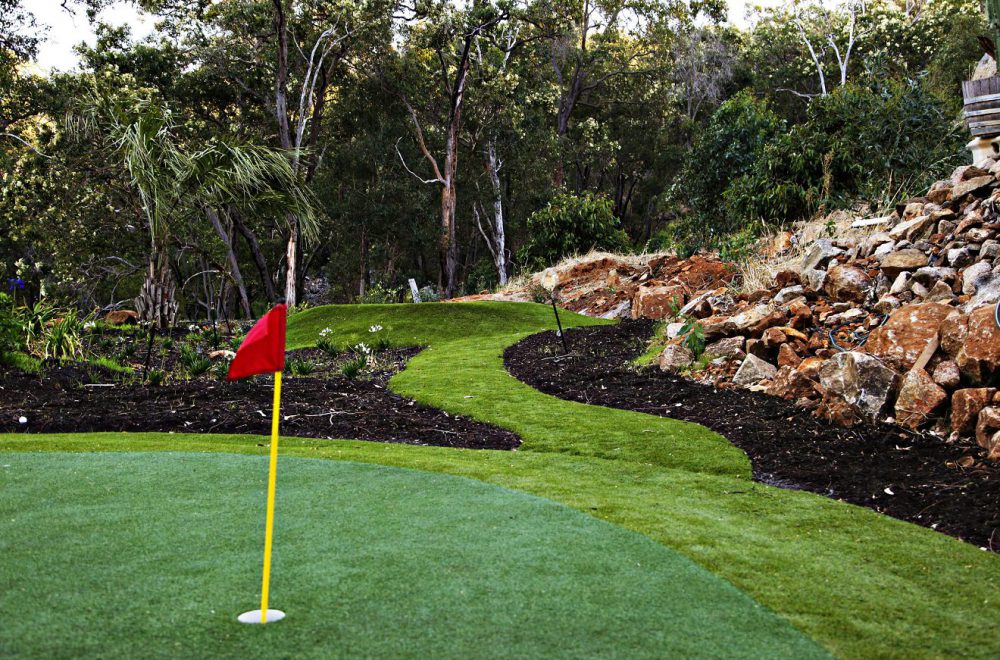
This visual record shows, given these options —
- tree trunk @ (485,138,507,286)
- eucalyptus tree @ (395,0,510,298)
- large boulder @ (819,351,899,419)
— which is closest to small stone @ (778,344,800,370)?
large boulder @ (819,351,899,419)

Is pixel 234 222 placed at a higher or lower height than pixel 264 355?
higher

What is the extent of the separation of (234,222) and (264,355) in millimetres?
26690

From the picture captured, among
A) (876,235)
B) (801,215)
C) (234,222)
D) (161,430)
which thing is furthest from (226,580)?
(234,222)

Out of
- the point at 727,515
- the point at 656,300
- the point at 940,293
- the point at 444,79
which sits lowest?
the point at 727,515

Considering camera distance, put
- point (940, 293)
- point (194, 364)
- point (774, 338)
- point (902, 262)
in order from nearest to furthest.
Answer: point (940, 293)
point (774, 338)
point (902, 262)
point (194, 364)

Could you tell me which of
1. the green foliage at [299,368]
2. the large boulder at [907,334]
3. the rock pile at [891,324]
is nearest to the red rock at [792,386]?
the rock pile at [891,324]

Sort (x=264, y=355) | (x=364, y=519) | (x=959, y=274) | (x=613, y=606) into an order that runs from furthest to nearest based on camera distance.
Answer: (x=959, y=274) < (x=364, y=519) < (x=613, y=606) < (x=264, y=355)

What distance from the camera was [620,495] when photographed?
512 centimetres

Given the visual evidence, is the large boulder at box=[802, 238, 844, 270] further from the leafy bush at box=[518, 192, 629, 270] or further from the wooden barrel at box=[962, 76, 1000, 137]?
the leafy bush at box=[518, 192, 629, 270]

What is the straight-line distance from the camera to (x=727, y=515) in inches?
186

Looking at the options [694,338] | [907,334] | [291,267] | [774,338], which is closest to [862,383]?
[907,334]

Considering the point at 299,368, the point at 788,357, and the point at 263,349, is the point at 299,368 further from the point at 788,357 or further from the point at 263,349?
the point at 263,349

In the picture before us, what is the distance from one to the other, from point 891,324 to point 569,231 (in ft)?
59.6

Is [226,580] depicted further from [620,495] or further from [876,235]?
[876,235]
